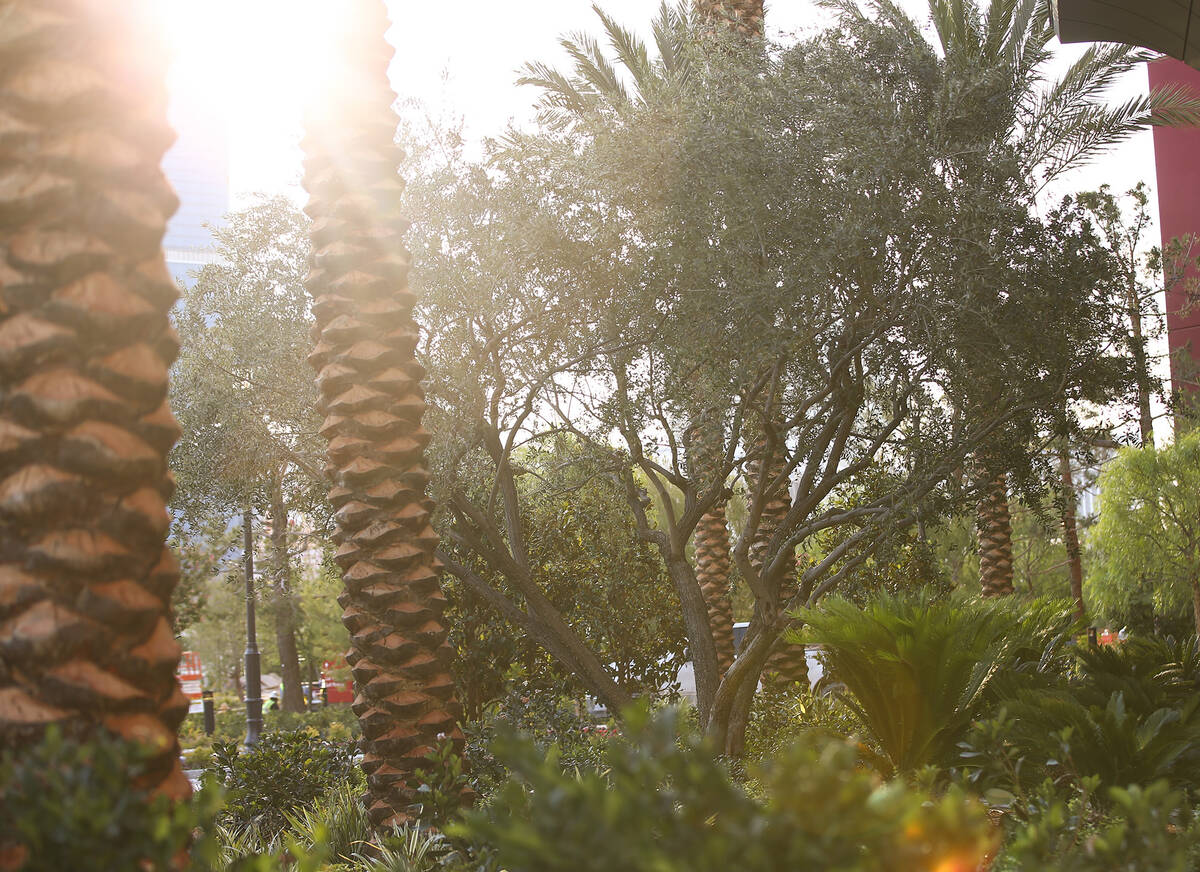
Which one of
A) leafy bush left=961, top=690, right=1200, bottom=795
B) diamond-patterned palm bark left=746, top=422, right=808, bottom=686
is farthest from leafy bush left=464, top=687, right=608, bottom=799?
leafy bush left=961, top=690, right=1200, bottom=795

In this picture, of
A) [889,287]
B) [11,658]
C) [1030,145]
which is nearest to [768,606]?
[889,287]

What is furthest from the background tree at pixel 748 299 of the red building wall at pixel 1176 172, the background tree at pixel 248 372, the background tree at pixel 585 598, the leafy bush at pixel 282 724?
the red building wall at pixel 1176 172

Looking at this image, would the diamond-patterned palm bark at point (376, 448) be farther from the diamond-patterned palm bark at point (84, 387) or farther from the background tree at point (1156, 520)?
the background tree at point (1156, 520)

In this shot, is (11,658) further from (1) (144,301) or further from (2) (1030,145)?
(2) (1030,145)

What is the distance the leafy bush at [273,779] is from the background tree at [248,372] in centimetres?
303

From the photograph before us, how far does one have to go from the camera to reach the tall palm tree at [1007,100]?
980cm

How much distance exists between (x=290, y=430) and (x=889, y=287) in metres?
6.74

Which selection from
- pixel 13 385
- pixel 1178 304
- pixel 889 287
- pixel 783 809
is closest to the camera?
pixel 783 809

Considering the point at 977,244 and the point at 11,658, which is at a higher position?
the point at 977,244

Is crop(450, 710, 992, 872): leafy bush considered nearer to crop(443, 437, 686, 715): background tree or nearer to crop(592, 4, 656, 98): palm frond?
crop(443, 437, 686, 715): background tree

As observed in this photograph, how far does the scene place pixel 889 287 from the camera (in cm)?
1018

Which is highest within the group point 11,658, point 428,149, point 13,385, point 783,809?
point 428,149

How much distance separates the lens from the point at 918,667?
836 cm

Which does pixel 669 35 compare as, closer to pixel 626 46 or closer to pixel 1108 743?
pixel 626 46
